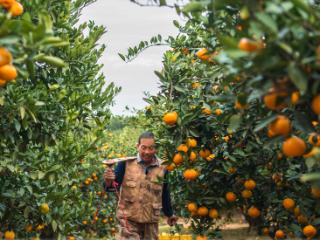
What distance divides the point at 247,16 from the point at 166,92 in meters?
2.71

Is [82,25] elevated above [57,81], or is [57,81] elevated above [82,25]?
[82,25]

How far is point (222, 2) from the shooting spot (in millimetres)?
2221

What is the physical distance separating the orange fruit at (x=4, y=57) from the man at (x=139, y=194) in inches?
111

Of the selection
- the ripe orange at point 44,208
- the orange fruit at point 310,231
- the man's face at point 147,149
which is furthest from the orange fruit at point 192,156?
the ripe orange at point 44,208

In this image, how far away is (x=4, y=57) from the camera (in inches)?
79.4

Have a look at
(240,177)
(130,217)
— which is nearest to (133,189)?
(130,217)

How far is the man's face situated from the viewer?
4.69m

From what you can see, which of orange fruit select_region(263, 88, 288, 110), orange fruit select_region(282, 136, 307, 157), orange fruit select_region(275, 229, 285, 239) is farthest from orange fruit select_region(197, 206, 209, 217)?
orange fruit select_region(263, 88, 288, 110)

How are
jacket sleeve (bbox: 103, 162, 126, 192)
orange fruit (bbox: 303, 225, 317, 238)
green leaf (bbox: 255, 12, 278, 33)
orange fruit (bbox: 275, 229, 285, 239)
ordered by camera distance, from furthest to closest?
1. jacket sleeve (bbox: 103, 162, 126, 192)
2. orange fruit (bbox: 275, 229, 285, 239)
3. orange fruit (bbox: 303, 225, 317, 238)
4. green leaf (bbox: 255, 12, 278, 33)

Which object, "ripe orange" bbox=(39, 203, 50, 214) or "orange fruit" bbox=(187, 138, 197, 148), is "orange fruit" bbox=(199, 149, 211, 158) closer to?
"orange fruit" bbox=(187, 138, 197, 148)

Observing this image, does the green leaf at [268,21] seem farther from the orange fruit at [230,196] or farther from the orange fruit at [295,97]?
the orange fruit at [230,196]

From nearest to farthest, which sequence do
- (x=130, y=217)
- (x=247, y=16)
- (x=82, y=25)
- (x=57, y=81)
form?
(x=247, y=16) → (x=57, y=81) → (x=130, y=217) → (x=82, y=25)

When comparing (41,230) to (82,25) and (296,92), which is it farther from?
(296,92)

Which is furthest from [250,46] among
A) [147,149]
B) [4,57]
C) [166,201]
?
[166,201]
